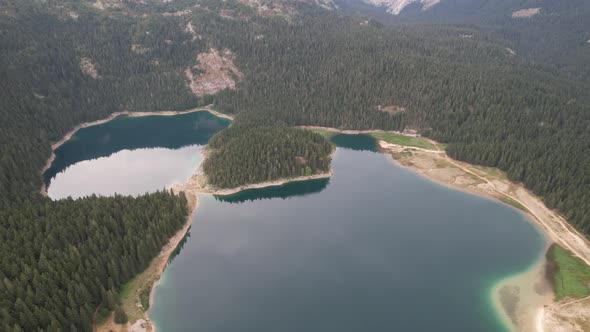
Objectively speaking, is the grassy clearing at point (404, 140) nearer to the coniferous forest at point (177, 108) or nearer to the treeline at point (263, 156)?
the coniferous forest at point (177, 108)

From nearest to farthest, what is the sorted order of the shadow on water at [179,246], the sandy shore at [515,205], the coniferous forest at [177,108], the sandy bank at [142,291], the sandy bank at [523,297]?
the sandy bank at [142,291] < the sandy bank at [523,297] < the sandy shore at [515,205] < the coniferous forest at [177,108] < the shadow on water at [179,246]

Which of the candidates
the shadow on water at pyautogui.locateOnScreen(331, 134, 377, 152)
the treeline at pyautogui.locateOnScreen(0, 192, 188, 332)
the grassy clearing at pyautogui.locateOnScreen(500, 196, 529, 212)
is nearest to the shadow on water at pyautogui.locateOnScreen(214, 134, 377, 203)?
the treeline at pyautogui.locateOnScreen(0, 192, 188, 332)

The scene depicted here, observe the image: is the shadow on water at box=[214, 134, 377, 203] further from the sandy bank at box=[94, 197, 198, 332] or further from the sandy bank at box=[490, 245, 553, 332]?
the sandy bank at box=[490, 245, 553, 332]

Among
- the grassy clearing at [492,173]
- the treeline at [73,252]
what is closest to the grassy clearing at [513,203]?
the grassy clearing at [492,173]

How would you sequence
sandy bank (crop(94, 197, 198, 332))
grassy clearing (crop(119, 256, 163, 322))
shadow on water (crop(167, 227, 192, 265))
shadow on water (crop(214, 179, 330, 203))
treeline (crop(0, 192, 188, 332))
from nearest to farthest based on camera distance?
1. treeline (crop(0, 192, 188, 332))
2. sandy bank (crop(94, 197, 198, 332))
3. grassy clearing (crop(119, 256, 163, 322))
4. shadow on water (crop(167, 227, 192, 265))
5. shadow on water (crop(214, 179, 330, 203))

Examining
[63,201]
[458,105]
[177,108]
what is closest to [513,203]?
[458,105]

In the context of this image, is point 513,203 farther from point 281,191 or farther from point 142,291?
point 142,291
